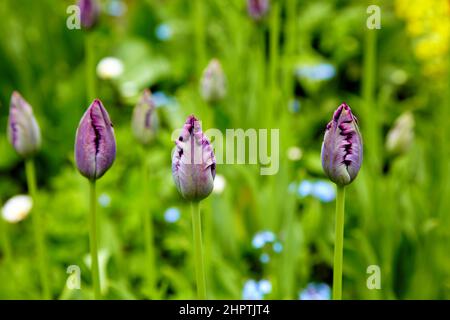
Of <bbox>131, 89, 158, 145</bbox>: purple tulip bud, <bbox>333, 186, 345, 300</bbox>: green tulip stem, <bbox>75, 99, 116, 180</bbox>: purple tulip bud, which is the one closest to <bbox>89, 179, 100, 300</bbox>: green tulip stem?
<bbox>75, 99, 116, 180</bbox>: purple tulip bud

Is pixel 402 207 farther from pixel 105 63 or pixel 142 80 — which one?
pixel 142 80

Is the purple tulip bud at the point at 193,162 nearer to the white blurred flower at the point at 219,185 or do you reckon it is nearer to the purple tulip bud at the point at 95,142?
the purple tulip bud at the point at 95,142

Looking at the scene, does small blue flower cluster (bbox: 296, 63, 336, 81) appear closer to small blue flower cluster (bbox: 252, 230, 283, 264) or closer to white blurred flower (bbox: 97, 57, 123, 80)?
white blurred flower (bbox: 97, 57, 123, 80)

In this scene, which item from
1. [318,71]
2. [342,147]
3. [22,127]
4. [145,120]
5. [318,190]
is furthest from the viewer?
[318,71]

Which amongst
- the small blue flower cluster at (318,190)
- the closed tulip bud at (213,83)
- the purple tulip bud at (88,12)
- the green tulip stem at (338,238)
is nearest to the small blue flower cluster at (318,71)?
the small blue flower cluster at (318,190)

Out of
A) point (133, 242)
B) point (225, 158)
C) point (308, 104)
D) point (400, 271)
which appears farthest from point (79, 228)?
point (308, 104)

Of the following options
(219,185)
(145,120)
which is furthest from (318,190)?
(145,120)

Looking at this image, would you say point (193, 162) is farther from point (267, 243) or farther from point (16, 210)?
point (16, 210)
